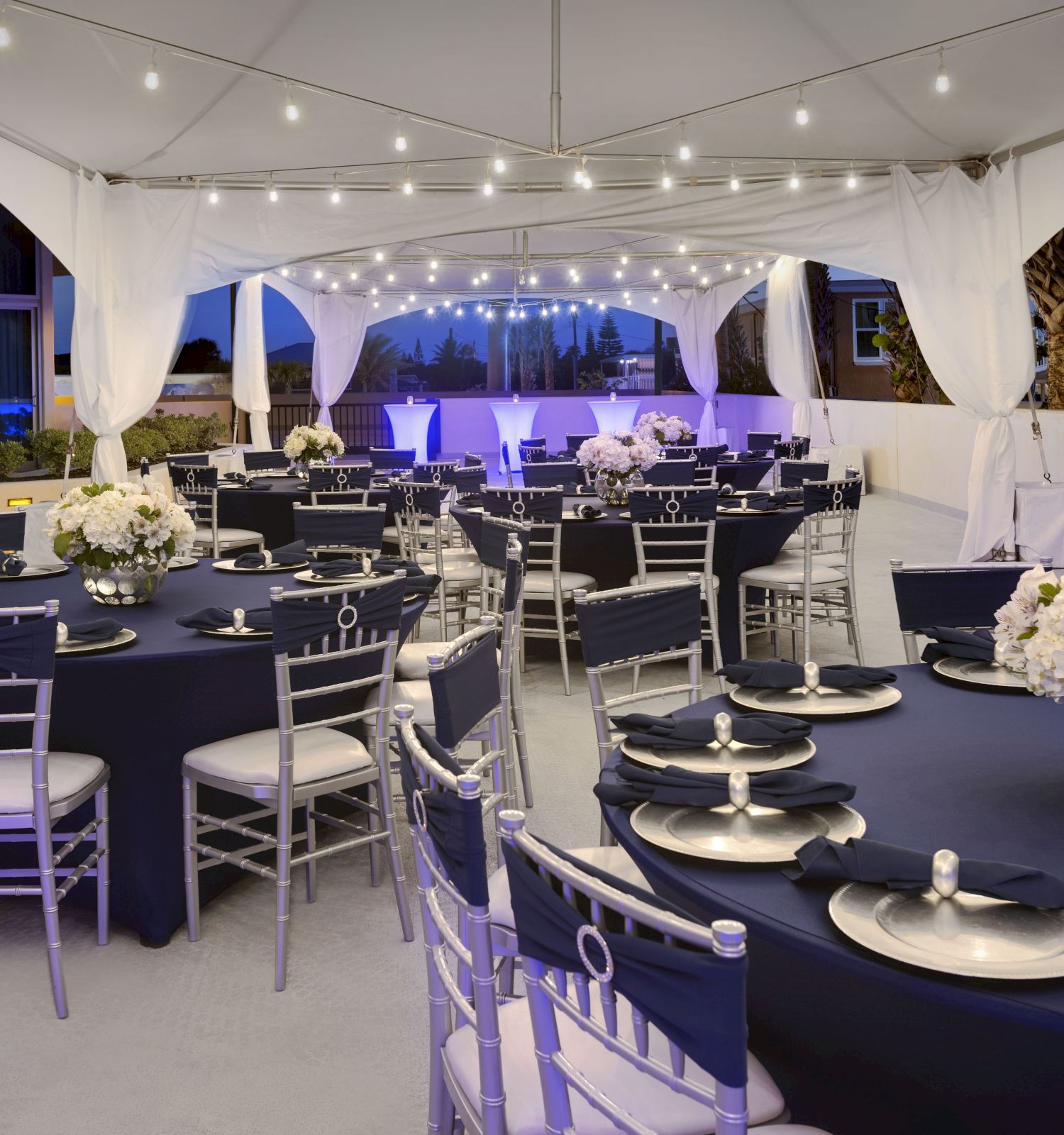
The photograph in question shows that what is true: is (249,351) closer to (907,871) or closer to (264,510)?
(264,510)

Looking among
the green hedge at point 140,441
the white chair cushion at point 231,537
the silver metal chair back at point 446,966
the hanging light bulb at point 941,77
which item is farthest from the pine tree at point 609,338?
the silver metal chair back at point 446,966

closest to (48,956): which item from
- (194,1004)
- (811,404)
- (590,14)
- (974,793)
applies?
(194,1004)

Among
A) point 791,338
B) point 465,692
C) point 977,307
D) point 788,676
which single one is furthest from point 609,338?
point 465,692

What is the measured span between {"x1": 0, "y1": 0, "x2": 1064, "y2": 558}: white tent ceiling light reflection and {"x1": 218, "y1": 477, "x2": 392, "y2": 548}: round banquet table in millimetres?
1197

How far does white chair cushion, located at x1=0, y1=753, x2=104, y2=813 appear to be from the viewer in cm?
301

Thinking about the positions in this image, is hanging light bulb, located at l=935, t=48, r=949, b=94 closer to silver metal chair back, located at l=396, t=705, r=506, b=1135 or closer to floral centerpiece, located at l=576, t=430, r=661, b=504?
floral centerpiece, located at l=576, t=430, r=661, b=504

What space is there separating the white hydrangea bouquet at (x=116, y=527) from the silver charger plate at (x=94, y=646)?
50 centimetres

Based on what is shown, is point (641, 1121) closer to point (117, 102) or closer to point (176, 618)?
point (176, 618)

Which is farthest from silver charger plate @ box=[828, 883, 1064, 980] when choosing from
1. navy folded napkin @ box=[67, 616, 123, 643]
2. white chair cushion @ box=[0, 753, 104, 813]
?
navy folded napkin @ box=[67, 616, 123, 643]

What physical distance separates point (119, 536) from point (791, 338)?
11.2 meters

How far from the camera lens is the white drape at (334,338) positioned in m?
15.8

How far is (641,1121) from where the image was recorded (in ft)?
5.30

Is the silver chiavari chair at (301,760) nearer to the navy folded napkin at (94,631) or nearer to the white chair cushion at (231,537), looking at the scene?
the navy folded napkin at (94,631)

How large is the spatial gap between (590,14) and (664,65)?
0.81m
